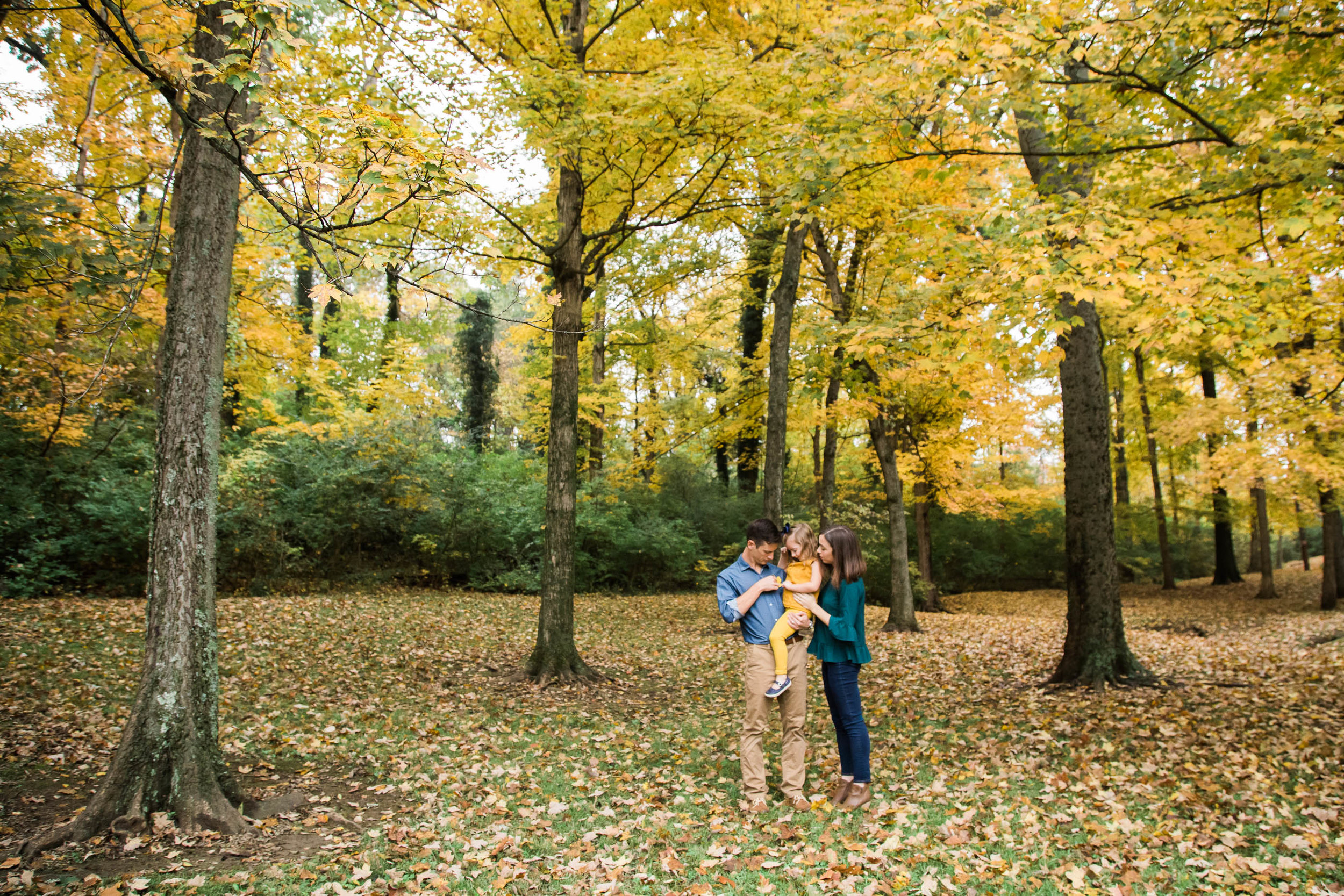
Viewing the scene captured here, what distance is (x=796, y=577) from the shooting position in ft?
14.4

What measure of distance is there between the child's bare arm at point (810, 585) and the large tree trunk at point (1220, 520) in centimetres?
1782

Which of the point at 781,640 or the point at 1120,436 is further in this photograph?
the point at 1120,436

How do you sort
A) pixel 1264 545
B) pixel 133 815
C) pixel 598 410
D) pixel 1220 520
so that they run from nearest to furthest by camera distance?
pixel 133 815 < pixel 1264 545 < pixel 598 410 < pixel 1220 520

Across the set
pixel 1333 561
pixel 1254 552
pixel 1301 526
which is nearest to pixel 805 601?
pixel 1333 561

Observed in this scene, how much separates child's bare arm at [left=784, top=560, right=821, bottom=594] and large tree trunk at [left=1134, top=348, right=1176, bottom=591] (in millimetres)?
18258

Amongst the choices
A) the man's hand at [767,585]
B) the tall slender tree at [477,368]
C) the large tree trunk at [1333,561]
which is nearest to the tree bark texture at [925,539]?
the large tree trunk at [1333,561]

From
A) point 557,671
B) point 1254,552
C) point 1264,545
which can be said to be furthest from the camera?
point 1254,552

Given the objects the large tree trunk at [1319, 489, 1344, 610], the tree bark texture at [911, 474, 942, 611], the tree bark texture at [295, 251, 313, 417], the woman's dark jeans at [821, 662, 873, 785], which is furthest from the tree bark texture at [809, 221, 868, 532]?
the large tree trunk at [1319, 489, 1344, 610]

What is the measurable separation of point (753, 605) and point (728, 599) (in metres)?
0.16

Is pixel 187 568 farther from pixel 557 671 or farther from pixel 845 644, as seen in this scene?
pixel 557 671

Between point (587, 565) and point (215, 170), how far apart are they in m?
13.6

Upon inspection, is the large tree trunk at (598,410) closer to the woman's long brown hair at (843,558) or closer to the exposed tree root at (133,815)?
the woman's long brown hair at (843,558)

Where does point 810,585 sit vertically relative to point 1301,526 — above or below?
below

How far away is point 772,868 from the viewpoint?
12.0ft
